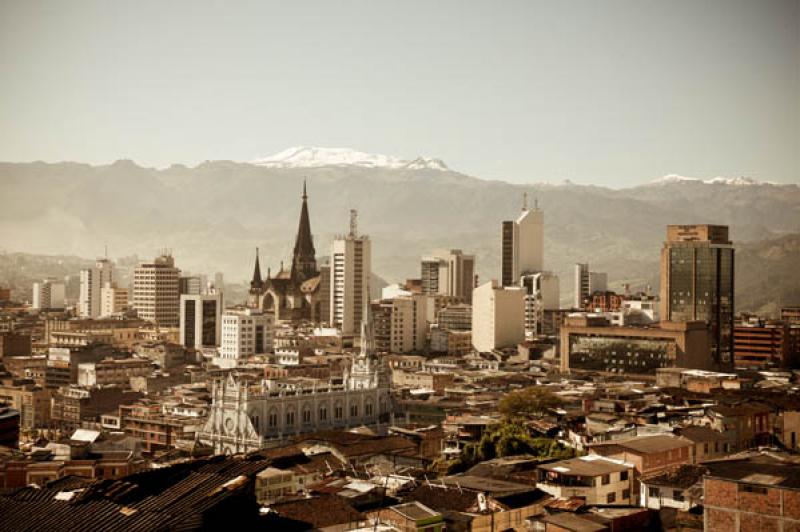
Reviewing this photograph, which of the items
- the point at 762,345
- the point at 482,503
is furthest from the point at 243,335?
the point at 482,503

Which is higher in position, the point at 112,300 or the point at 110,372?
the point at 112,300

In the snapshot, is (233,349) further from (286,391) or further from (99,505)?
(99,505)

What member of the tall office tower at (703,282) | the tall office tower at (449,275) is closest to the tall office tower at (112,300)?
the tall office tower at (449,275)

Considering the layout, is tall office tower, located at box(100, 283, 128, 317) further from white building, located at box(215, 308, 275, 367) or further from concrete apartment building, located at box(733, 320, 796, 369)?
concrete apartment building, located at box(733, 320, 796, 369)

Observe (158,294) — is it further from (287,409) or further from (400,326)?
(287,409)

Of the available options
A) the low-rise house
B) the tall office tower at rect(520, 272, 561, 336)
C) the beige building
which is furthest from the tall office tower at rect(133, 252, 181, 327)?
the low-rise house

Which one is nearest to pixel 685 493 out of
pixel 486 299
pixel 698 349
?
pixel 698 349

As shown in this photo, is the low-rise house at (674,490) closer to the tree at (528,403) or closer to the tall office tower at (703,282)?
the tree at (528,403)
